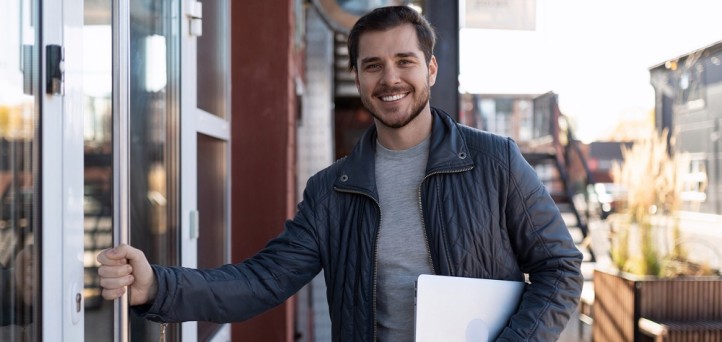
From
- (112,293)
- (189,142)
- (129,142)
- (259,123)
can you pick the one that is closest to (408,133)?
(129,142)

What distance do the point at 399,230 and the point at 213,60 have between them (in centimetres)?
139

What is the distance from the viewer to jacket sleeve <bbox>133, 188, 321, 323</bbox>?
1.46 metres

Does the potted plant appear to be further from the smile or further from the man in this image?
the smile

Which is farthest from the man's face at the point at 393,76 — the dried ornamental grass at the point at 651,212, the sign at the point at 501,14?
the dried ornamental grass at the point at 651,212

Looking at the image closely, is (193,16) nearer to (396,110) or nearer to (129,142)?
(129,142)

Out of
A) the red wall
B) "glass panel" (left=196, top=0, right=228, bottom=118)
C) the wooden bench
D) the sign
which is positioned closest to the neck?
"glass panel" (left=196, top=0, right=228, bottom=118)

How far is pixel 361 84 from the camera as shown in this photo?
1.66m

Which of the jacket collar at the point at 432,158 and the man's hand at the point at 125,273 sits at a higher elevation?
the jacket collar at the point at 432,158

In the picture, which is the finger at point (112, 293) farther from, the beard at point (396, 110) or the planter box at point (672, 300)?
the planter box at point (672, 300)

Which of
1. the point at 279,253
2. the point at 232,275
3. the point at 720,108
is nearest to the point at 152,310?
the point at 232,275

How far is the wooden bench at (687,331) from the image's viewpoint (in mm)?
3883

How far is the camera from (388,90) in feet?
5.28

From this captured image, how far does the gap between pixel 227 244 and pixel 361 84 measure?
1.54 metres

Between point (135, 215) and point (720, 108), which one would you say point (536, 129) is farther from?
point (135, 215)
